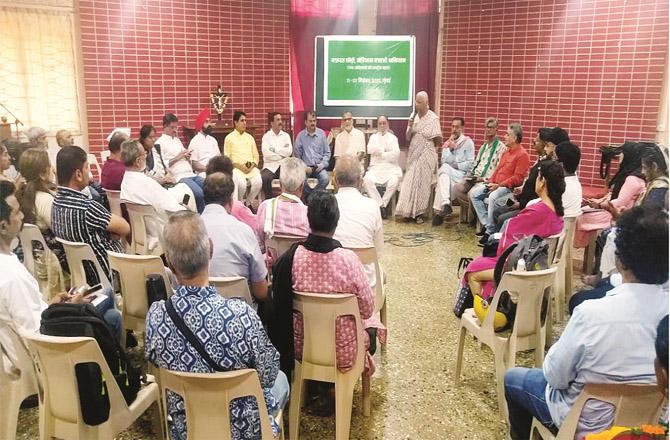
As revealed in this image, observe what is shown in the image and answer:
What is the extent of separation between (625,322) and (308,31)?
6554 millimetres

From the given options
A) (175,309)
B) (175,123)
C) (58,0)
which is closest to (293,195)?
(175,309)

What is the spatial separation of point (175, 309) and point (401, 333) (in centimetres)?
217

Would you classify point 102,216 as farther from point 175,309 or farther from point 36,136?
point 36,136

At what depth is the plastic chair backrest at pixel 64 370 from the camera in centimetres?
185

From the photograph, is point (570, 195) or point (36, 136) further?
point (36, 136)

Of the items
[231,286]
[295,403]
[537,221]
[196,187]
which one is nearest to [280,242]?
[231,286]

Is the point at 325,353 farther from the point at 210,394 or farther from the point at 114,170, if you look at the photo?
the point at 114,170

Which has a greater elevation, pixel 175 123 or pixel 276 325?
pixel 175 123

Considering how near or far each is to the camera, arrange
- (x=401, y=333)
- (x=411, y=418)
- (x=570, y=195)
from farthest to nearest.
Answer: (x=570, y=195)
(x=401, y=333)
(x=411, y=418)

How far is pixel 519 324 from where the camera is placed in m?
2.70

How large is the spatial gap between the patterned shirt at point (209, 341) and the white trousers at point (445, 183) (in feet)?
15.4

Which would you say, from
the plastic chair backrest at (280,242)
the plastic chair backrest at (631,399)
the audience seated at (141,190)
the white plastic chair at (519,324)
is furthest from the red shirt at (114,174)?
the plastic chair backrest at (631,399)

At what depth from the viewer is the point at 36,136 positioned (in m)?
5.05

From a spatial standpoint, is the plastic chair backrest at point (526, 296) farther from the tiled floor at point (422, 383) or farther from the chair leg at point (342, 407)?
the chair leg at point (342, 407)
